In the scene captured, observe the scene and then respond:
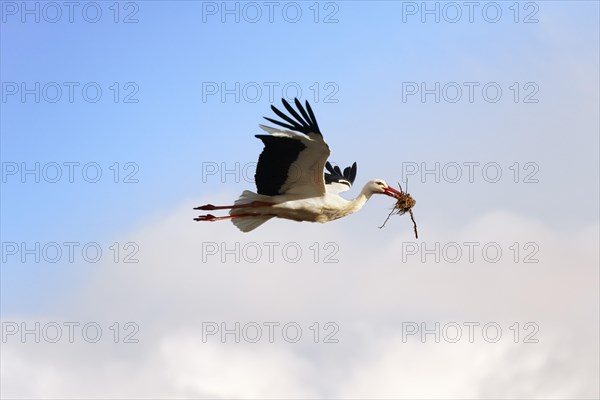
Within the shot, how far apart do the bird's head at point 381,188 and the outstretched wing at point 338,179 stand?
0.90m

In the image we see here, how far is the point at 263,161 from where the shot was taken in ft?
50.0

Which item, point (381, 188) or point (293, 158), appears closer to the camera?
point (293, 158)

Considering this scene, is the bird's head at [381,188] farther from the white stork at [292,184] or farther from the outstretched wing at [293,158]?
the outstretched wing at [293,158]

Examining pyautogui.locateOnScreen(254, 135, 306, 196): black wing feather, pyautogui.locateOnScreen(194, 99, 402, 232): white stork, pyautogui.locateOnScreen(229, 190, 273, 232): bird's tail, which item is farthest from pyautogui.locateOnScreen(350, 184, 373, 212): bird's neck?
pyautogui.locateOnScreen(229, 190, 273, 232): bird's tail

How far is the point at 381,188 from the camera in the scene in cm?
1627

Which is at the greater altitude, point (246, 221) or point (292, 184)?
point (292, 184)

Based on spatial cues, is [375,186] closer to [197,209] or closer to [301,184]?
[301,184]

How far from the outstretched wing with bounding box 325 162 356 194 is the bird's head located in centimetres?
90

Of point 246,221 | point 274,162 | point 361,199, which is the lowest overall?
point 246,221

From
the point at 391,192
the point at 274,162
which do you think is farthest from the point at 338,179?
the point at 274,162

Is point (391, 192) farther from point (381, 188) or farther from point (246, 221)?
point (246, 221)

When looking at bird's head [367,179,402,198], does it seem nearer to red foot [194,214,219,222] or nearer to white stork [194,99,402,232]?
white stork [194,99,402,232]

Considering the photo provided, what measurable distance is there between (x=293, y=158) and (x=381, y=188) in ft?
5.90

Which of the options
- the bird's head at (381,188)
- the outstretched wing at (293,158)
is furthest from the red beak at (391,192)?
the outstretched wing at (293,158)
